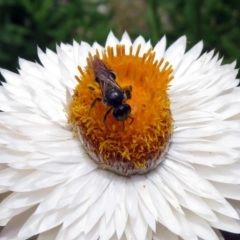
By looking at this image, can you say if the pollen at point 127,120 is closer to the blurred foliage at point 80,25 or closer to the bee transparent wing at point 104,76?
the bee transparent wing at point 104,76

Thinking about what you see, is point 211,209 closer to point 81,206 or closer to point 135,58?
point 81,206

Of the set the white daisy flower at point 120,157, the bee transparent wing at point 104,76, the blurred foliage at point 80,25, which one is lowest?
the white daisy flower at point 120,157

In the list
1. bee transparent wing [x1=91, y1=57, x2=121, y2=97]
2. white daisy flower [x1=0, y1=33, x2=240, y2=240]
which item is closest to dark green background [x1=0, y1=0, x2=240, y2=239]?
white daisy flower [x1=0, y1=33, x2=240, y2=240]

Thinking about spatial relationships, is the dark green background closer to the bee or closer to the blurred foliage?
the blurred foliage

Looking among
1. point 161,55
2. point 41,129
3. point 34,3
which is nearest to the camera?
point 41,129

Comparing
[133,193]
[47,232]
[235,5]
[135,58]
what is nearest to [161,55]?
[135,58]

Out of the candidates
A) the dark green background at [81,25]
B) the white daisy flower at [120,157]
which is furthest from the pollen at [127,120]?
the dark green background at [81,25]
